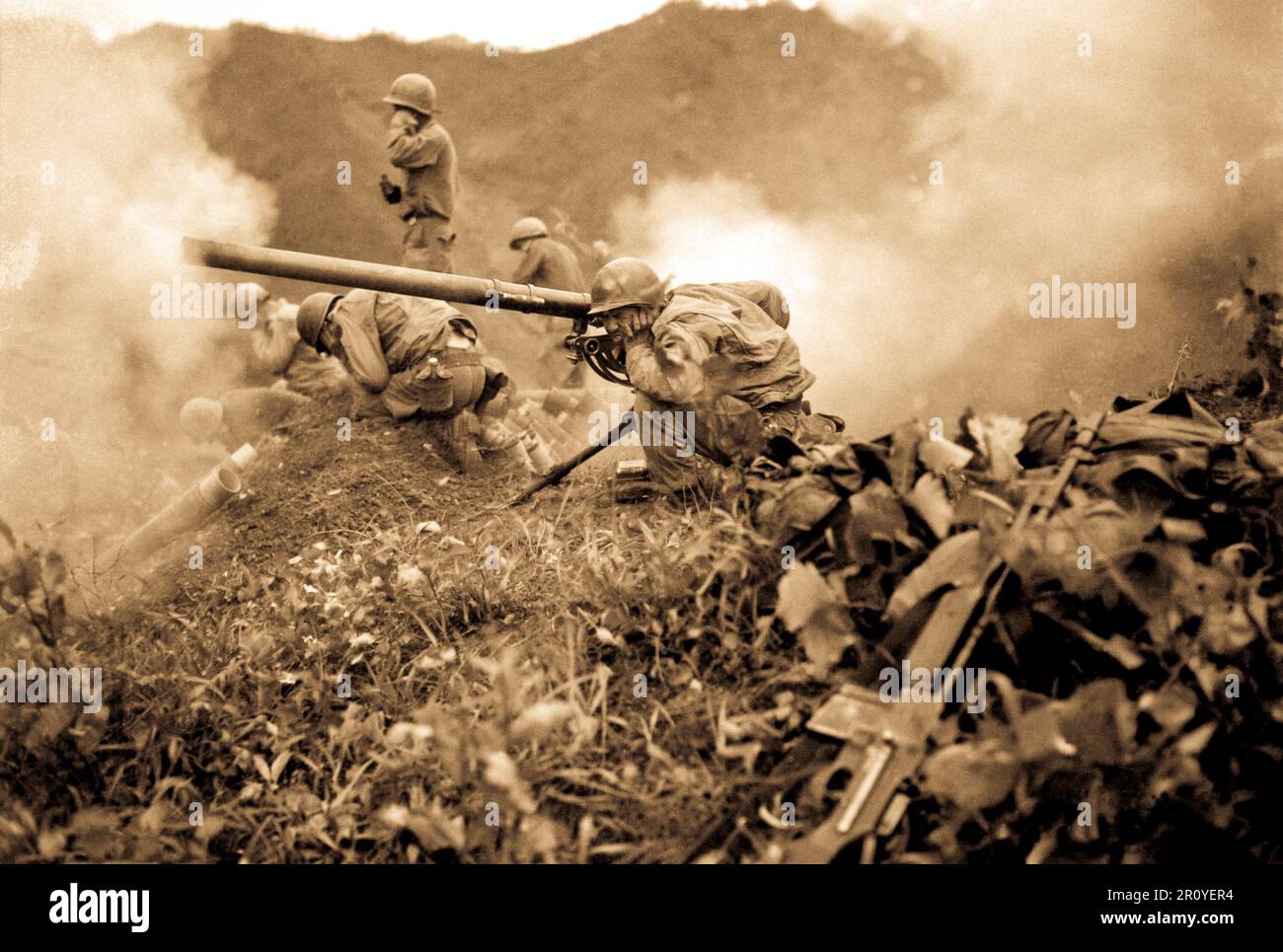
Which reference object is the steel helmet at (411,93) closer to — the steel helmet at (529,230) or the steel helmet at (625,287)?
the steel helmet at (529,230)

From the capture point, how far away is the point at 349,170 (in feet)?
43.4

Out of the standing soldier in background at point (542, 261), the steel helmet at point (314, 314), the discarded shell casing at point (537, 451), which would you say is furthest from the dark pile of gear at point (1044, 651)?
the standing soldier in background at point (542, 261)

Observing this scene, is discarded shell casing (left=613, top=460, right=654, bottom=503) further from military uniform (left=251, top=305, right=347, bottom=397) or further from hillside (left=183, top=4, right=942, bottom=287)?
hillside (left=183, top=4, right=942, bottom=287)

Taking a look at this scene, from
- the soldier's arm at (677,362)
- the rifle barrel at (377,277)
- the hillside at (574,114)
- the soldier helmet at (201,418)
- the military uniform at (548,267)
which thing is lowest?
the soldier helmet at (201,418)

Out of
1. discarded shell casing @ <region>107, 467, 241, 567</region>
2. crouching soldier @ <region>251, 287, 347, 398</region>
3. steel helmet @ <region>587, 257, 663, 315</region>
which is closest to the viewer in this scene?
steel helmet @ <region>587, 257, 663, 315</region>

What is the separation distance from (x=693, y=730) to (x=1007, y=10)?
9.41 meters

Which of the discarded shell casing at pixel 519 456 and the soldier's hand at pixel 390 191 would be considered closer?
the discarded shell casing at pixel 519 456

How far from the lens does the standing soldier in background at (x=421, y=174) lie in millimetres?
8844

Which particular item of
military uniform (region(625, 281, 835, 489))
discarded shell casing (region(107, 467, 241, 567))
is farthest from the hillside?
military uniform (region(625, 281, 835, 489))

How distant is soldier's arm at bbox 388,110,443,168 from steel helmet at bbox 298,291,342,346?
242 cm

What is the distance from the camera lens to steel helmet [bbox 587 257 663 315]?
205 inches

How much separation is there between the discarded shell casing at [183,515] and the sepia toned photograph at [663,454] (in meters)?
0.02

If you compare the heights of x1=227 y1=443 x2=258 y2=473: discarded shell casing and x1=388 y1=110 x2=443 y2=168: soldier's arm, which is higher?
x1=388 y1=110 x2=443 y2=168: soldier's arm
